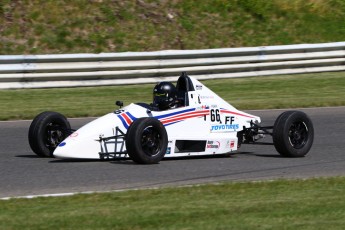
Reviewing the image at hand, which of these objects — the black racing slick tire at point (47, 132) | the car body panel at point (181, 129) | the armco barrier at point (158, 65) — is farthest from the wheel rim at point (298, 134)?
the armco barrier at point (158, 65)

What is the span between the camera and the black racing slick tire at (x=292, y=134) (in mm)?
11344

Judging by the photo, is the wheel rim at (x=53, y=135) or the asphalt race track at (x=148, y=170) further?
the wheel rim at (x=53, y=135)

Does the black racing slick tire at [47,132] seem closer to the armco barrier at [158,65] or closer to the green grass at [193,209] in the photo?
the green grass at [193,209]

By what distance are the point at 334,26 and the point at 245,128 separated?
13225 millimetres

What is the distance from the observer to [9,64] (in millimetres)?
17688

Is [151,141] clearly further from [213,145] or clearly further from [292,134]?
[292,134]

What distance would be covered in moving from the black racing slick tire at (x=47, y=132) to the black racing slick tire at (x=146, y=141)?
134cm

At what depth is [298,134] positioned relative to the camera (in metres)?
11.7

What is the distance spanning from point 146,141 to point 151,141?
3.1 inches

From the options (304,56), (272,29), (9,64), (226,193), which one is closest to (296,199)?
(226,193)

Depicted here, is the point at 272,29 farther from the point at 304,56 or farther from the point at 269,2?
the point at 304,56

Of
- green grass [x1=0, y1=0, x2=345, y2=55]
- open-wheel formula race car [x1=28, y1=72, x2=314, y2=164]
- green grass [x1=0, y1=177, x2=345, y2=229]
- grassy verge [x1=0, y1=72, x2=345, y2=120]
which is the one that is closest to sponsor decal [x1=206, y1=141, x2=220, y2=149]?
open-wheel formula race car [x1=28, y1=72, x2=314, y2=164]

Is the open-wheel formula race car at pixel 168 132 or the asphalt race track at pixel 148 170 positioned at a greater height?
the open-wheel formula race car at pixel 168 132

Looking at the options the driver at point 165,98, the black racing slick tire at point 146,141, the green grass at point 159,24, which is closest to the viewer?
the black racing slick tire at point 146,141
